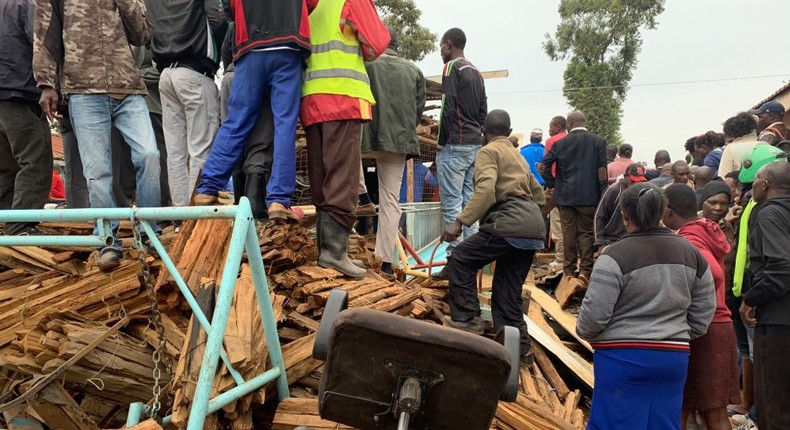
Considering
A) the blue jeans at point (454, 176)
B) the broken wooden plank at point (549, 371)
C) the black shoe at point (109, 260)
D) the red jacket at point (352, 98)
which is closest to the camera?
the black shoe at point (109, 260)

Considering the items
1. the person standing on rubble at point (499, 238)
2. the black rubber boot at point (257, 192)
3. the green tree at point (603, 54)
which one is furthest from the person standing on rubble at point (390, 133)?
the green tree at point (603, 54)

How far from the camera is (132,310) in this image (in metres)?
3.08

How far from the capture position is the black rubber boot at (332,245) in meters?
3.72

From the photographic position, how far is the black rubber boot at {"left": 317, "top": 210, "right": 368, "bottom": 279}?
3724 mm

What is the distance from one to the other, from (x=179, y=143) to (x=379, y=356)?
3.86 m

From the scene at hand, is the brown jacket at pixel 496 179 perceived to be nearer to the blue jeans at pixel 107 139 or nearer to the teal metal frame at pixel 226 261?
the teal metal frame at pixel 226 261

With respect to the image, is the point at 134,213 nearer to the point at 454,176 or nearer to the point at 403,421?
the point at 403,421

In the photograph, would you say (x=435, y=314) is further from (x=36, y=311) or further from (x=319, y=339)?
(x=36, y=311)

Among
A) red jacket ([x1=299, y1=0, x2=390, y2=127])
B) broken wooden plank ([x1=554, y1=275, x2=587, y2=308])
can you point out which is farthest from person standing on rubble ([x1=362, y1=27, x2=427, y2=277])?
broken wooden plank ([x1=554, y1=275, x2=587, y2=308])

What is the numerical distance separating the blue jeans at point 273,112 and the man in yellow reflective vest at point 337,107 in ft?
0.57

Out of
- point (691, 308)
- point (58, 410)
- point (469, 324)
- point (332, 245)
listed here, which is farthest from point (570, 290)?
point (58, 410)

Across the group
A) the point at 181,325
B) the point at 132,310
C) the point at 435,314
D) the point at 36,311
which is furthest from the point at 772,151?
the point at 36,311

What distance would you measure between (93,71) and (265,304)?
260 cm

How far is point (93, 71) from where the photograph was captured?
365 centimetres
